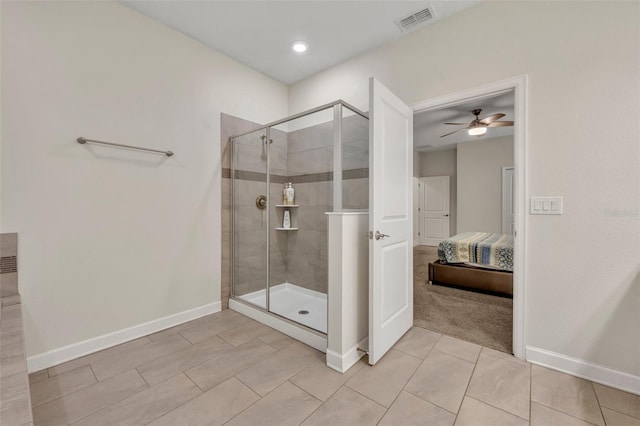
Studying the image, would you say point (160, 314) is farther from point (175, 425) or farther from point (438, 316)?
point (438, 316)

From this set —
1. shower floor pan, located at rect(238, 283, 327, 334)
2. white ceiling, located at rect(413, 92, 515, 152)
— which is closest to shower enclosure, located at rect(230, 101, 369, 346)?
shower floor pan, located at rect(238, 283, 327, 334)

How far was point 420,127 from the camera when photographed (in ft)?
16.0

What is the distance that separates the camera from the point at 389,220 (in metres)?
2.01

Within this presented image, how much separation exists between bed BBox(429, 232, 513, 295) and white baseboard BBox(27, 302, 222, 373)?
2.92 metres

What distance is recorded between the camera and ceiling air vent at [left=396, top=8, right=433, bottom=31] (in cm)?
220

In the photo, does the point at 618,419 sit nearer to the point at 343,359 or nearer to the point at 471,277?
the point at 343,359

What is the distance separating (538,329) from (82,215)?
3.31 metres

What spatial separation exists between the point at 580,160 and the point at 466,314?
168 cm

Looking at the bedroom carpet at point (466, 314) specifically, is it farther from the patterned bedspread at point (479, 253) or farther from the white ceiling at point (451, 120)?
the white ceiling at point (451, 120)

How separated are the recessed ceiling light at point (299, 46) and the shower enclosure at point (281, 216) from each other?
626 millimetres

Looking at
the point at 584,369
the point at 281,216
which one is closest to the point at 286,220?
the point at 281,216

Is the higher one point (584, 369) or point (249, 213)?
point (249, 213)

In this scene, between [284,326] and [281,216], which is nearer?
[284,326]

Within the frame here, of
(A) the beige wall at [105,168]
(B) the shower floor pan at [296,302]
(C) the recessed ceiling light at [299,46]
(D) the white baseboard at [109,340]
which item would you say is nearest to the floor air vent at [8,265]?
(A) the beige wall at [105,168]
